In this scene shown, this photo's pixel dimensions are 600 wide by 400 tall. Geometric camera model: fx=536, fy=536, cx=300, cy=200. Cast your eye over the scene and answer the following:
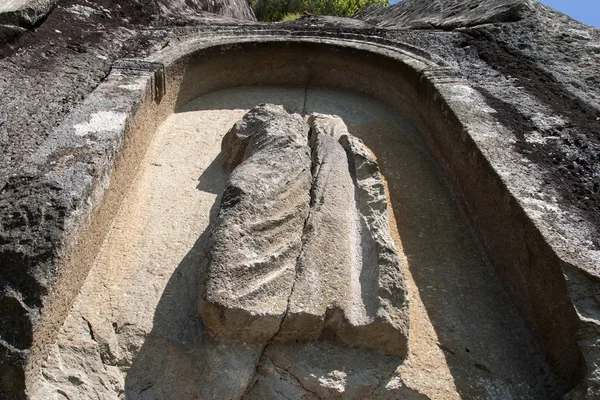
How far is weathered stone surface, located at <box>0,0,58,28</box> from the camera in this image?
13.4 ft

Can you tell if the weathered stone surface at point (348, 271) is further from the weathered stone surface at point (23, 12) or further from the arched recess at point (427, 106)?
the weathered stone surface at point (23, 12)

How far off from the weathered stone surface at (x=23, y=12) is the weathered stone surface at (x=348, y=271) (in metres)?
2.66

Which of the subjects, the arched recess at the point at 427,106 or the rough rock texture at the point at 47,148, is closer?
the rough rock texture at the point at 47,148

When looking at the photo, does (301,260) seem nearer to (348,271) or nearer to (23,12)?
(348,271)

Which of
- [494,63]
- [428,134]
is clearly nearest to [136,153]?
[428,134]

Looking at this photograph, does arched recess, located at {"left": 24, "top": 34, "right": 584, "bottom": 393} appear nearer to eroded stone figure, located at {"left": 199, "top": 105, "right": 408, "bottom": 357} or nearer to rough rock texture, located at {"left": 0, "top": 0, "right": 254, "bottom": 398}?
rough rock texture, located at {"left": 0, "top": 0, "right": 254, "bottom": 398}

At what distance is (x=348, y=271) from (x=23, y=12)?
3.37 m

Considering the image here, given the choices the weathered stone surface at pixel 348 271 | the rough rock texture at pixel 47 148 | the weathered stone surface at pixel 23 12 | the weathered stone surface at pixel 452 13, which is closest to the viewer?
the rough rock texture at pixel 47 148

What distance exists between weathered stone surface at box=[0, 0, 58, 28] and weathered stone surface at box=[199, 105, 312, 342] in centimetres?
239

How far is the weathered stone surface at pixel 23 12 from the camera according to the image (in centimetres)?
407

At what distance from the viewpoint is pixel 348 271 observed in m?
2.55

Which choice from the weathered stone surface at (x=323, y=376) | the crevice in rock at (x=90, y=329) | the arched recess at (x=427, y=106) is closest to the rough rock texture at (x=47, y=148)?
the crevice in rock at (x=90, y=329)

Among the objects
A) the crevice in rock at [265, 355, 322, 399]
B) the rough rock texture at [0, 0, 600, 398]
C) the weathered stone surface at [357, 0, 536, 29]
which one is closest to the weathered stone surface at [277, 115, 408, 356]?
the crevice in rock at [265, 355, 322, 399]

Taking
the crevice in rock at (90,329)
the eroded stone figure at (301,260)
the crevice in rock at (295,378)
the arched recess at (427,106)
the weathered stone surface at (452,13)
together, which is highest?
the weathered stone surface at (452,13)
